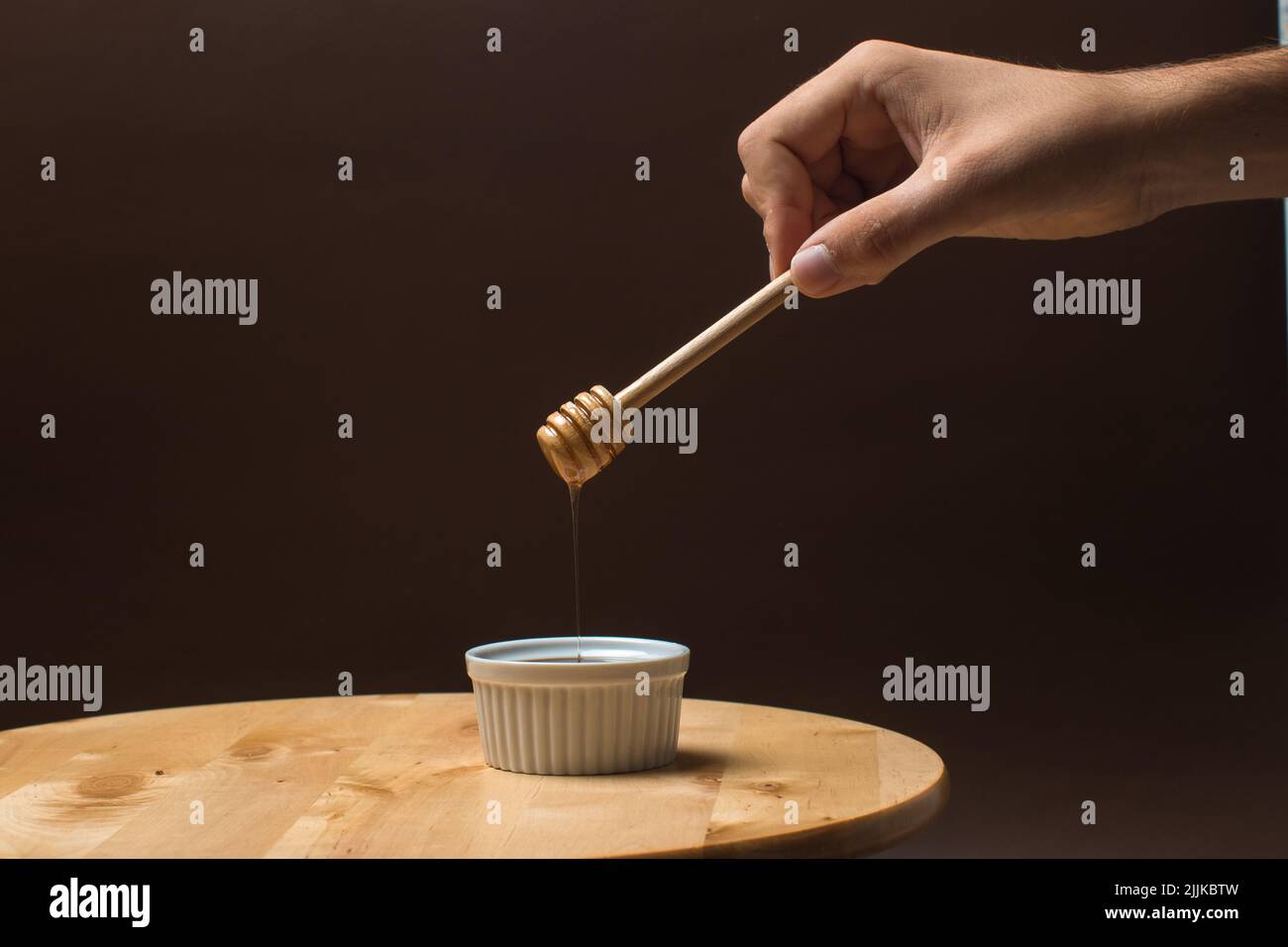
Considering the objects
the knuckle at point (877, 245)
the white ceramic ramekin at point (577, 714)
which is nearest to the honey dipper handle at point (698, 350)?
the knuckle at point (877, 245)

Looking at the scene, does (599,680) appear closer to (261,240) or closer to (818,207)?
(818,207)

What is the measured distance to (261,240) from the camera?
3156mm

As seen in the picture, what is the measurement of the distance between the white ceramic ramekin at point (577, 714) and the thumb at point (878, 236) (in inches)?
19.2

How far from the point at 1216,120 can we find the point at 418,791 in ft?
3.70

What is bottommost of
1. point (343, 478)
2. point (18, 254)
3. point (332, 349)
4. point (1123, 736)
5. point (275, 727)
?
point (1123, 736)

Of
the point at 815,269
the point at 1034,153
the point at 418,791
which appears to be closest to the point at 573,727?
the point at 418,791

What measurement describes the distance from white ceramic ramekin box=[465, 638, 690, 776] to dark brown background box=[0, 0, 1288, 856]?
5.57 feet

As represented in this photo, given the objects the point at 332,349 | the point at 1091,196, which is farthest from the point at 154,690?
the point at 1091,196

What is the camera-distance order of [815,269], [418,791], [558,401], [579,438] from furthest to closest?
[558,401] → [815,269] → [579,438] → [418,791]

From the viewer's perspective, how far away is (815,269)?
1.61m

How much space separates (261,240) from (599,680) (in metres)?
2.06

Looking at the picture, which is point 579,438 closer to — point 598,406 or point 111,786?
point 598,406

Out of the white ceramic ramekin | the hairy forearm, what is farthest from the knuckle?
the white ceramic ramekin

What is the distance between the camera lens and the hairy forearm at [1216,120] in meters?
1.55
